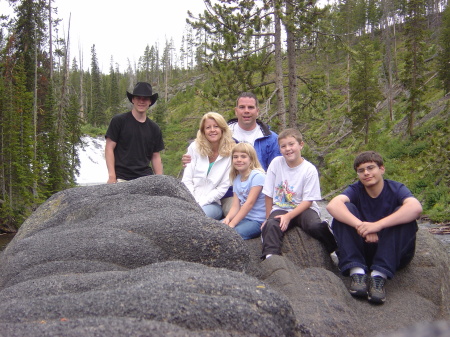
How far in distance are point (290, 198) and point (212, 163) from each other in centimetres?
140

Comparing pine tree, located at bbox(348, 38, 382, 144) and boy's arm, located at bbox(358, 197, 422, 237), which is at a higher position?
pine tree, located at bbox(348, 38, 382, 144)

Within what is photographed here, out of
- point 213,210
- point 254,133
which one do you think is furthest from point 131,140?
point 254,133

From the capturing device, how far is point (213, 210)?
6.11m

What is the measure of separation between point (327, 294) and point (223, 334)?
1.93 m

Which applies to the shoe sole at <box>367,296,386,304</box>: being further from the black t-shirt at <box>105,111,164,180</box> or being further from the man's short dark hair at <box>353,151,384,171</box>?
the black t-shirt at <box>105,111,164,180</box>

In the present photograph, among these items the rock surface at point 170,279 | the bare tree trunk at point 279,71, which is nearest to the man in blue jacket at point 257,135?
the rock surface at point 170,279

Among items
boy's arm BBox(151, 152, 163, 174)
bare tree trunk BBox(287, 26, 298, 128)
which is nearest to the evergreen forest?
bare tree trunk BBox(287, 26, 298, 128)

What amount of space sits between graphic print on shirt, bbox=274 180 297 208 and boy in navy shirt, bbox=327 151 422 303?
77 cm

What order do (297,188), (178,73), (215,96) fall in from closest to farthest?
(297,188)
(215,96)
(178,73)

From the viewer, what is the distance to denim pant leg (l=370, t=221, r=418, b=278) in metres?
4.36

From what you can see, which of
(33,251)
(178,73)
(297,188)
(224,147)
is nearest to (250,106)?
(224,147)

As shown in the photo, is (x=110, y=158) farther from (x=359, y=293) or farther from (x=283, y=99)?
(x=283, y=99)

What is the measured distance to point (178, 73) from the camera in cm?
8162

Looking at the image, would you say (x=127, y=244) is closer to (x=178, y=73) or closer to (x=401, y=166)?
(x=401, y=166)
